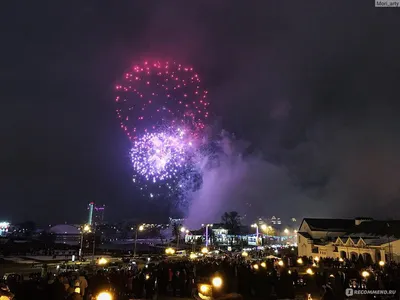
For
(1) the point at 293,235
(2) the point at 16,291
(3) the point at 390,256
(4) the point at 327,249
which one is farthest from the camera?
(1) the point at 293,235

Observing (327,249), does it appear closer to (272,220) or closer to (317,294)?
(317,294)

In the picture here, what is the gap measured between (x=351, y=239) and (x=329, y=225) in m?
14.8

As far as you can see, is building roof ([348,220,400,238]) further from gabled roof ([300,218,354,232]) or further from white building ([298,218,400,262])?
gabled roof ([300,218,354,232])

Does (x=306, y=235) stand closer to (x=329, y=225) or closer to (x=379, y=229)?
(x=329, y=225)

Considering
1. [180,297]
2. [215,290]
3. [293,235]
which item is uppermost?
[293,235]

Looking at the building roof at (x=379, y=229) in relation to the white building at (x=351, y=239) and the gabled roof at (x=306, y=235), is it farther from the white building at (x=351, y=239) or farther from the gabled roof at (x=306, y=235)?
the gabled roof at (x=306, y=235)

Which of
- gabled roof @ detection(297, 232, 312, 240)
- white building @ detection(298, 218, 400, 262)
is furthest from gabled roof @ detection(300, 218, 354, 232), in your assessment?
gabled roof @ detection(297, 232, 312, 240)

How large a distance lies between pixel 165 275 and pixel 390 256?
2761 centimetres

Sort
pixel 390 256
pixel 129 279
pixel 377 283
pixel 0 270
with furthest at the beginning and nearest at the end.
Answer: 1. pixel 390 256
2. pixel 0 270
3. pixel 129 279
4. pixel 377 283

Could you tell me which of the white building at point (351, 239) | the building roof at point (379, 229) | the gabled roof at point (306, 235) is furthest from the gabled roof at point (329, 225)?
the building roof at point (379, 229)

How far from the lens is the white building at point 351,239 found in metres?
37.3

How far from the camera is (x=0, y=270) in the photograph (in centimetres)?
3141

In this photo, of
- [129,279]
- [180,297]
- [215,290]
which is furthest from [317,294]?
[215,290]

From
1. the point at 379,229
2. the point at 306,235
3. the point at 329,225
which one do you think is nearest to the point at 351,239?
the point at 379,229
